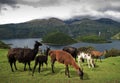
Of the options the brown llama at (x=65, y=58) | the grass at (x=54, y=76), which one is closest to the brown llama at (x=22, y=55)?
the grass at (x=54, y=76)

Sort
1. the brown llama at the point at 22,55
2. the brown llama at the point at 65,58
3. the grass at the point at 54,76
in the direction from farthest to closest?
the brown llama at the point at 22,55
the brown llama at the point at 65,58
the grass at the point at 54,76

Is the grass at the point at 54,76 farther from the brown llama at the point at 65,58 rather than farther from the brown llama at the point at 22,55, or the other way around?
the brown llama at the point at 22,55

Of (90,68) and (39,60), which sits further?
(90,68)

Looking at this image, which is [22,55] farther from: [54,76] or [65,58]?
[65,58]

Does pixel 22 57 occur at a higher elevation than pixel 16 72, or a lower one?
higher

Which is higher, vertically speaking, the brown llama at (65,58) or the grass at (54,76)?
the brown llama at (65,58)

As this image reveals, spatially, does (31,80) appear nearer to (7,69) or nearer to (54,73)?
(54,73)

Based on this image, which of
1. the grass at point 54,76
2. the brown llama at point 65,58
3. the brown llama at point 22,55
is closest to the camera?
the grass at point 54,76

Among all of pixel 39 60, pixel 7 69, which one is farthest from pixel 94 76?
pixel 7 69

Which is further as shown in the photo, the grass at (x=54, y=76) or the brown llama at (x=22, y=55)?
the brown llama at (x=22, y=55)

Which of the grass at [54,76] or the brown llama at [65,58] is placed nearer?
the grass at [54,76]

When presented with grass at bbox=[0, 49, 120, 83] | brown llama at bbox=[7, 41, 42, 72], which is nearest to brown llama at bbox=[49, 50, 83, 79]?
grass at bbox=[0, 49, 120, 83]

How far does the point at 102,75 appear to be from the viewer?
2295 centimetres

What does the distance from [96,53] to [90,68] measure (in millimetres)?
5629
